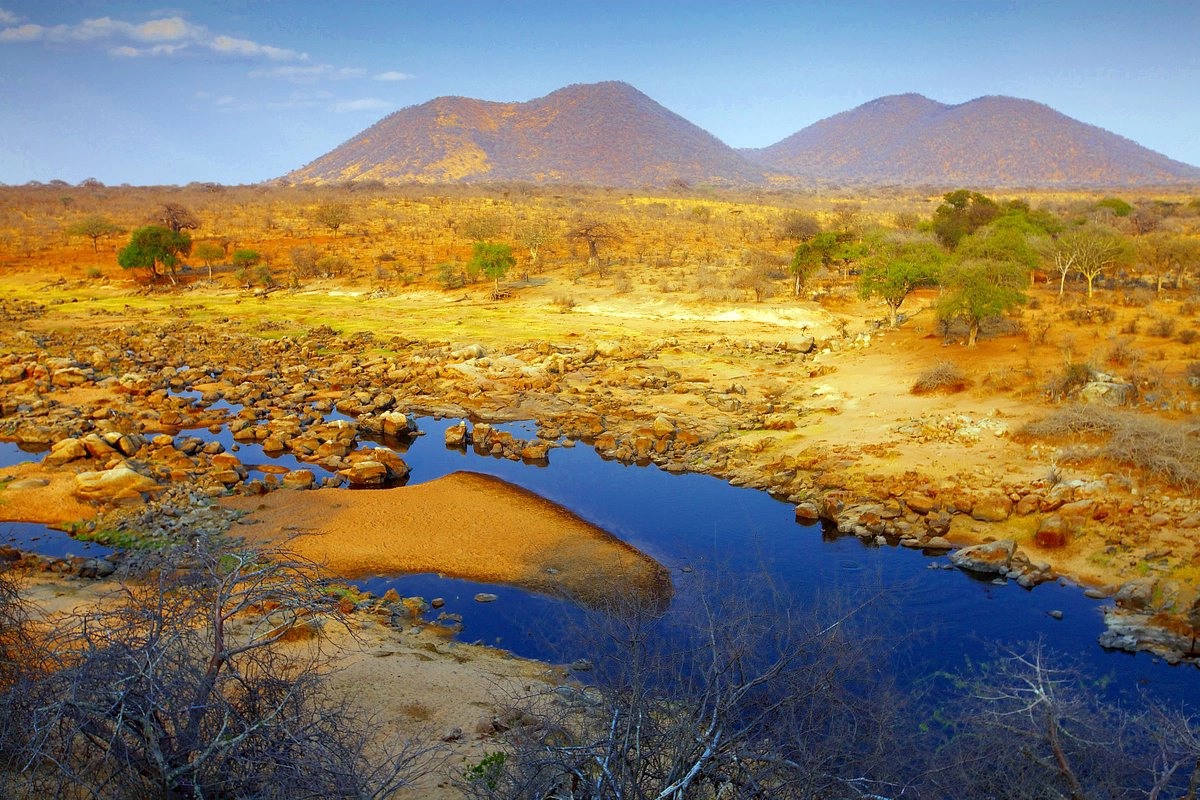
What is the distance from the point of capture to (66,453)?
59.5 feet

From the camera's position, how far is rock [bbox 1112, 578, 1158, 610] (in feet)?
39.4

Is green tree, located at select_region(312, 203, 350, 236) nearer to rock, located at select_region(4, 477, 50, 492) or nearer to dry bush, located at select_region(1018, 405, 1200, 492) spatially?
rock, located at select_region(4, 477, 50, 492)

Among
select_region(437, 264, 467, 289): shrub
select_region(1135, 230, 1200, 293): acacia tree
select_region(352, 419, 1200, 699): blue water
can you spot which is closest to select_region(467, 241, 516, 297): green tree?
select_region(437, 264, 467, 289): shrub

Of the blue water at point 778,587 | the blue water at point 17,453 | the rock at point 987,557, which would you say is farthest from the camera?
the blue water at point 17,453

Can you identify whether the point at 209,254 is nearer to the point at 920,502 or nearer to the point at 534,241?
the point at 534,241

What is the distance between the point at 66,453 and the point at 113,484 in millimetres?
2754

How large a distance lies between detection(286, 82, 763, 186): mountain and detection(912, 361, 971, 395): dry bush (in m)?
144

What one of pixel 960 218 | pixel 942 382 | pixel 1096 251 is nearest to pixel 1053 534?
pixel 942 382

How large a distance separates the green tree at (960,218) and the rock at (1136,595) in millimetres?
31638

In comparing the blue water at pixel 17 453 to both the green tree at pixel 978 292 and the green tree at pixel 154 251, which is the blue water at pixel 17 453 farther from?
the green tree at pixel 978 292

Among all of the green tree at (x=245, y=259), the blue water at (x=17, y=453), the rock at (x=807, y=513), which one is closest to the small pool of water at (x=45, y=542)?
the blue water at (x=17, y=453)

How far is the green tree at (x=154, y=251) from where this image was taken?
4159 cm

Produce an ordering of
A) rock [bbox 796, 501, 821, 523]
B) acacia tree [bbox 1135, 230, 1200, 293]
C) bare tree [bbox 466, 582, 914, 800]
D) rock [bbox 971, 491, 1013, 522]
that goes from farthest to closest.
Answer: acacia tree [bbox 1135, 230, 1200, 293], rock [bbox 796, 501, 821, 523], rock [bbox 971, 491, 1013, 522], bare tree [bbox 466, 582, 914, 800]

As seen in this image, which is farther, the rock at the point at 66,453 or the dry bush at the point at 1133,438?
the rock at the point at 66,453
